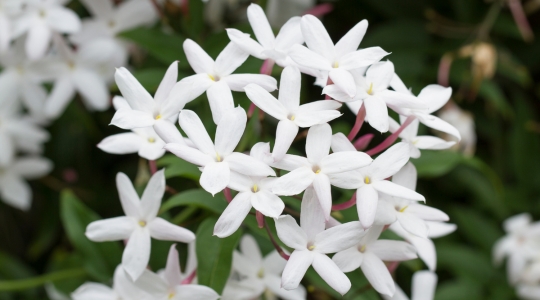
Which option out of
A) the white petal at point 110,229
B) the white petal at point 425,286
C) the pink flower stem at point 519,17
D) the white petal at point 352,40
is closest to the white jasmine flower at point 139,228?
the white petal at point 110,229

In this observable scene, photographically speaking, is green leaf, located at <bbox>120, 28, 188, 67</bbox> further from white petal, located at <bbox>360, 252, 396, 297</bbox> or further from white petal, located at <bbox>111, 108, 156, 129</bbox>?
white petal, located at <bbox>360, 252, 396, 297</bbox>

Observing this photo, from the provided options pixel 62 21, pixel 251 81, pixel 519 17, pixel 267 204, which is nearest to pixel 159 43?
pixel 62 21

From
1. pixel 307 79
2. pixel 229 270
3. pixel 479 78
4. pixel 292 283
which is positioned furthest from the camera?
pixel 307 79

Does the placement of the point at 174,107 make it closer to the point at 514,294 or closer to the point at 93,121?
the point at 93,121

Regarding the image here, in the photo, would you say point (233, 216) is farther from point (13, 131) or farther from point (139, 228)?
point (13, 131)

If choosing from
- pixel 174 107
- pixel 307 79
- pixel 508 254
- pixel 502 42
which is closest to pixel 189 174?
pixel 174 107

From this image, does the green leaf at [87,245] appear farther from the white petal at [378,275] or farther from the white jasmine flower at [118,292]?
the white petal at [378,275]

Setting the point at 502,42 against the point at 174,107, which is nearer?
the point at 174,107
